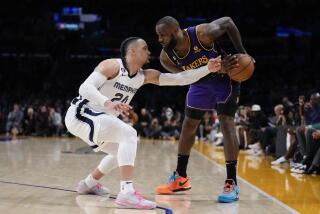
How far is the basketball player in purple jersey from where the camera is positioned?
4.55 meters

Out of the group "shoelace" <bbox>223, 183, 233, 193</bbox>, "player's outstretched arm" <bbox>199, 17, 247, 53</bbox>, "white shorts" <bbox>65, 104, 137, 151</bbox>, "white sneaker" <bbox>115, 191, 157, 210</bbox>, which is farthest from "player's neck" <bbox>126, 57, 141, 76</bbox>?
"shoelace" <bbox>223, 183, 233, 193</bbox>

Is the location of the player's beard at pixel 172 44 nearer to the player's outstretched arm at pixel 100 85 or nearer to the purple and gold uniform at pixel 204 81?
the purple and gold uniform at pixel 204 81

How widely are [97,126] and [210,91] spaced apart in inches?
47.6

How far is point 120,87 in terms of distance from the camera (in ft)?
14.2

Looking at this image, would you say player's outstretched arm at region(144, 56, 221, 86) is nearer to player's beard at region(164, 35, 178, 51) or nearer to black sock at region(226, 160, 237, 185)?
player's beard at region(164, 35, 178, 51)

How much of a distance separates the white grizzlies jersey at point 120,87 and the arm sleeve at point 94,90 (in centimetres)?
12

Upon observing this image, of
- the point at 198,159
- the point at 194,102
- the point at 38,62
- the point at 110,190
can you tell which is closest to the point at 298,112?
the point at 198,159

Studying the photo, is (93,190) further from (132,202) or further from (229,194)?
(229,194)

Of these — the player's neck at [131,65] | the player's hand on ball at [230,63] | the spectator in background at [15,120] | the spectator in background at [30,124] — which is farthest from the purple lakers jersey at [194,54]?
the spectator in background at [15,120]

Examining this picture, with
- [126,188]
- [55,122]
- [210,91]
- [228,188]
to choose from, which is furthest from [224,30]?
[55,122]

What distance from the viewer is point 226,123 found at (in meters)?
4.69

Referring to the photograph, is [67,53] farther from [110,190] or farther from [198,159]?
[110,190]

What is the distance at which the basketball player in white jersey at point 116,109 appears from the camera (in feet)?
13.1

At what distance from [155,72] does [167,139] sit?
10944 mm
